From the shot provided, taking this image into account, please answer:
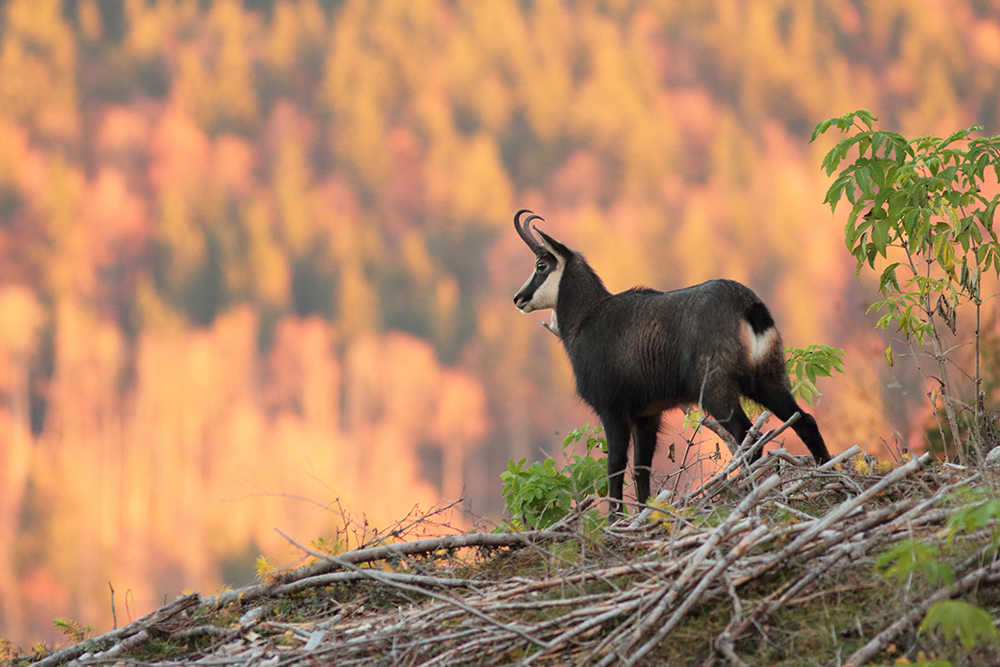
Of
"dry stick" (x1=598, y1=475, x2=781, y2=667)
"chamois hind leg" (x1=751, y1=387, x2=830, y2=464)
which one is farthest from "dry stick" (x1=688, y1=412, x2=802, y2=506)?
"dry stick" (x1=598, y1=475, x2=781, y2=667)

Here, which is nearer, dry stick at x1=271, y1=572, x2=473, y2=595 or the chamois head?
dry stick at x1=271, y1=572, x2=473, y2=595

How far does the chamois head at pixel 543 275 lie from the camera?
670 centimetres

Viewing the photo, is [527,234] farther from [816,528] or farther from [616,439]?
[816,528]

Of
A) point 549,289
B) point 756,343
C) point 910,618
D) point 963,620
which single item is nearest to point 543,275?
point 549,289

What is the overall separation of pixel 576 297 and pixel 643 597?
3587 mm

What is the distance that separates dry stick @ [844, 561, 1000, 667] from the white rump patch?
106 inches

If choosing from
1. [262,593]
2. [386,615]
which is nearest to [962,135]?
[386,615]

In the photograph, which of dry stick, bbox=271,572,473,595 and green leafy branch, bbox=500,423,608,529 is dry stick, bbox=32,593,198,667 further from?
green leafy branch, bbox=500,423,608,529

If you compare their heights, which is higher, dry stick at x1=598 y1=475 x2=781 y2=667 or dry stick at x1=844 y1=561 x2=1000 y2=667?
dry stick at x1=598 y1=475 x2=781 y2=667

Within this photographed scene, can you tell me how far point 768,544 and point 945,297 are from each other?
9.35ft

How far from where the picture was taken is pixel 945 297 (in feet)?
→ 18.1

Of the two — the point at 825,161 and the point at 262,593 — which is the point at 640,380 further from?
the point at 262,593

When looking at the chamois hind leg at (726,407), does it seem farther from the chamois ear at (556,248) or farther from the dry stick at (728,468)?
the chamois ear at (556,248)

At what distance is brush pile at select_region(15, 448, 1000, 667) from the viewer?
2969 mm
